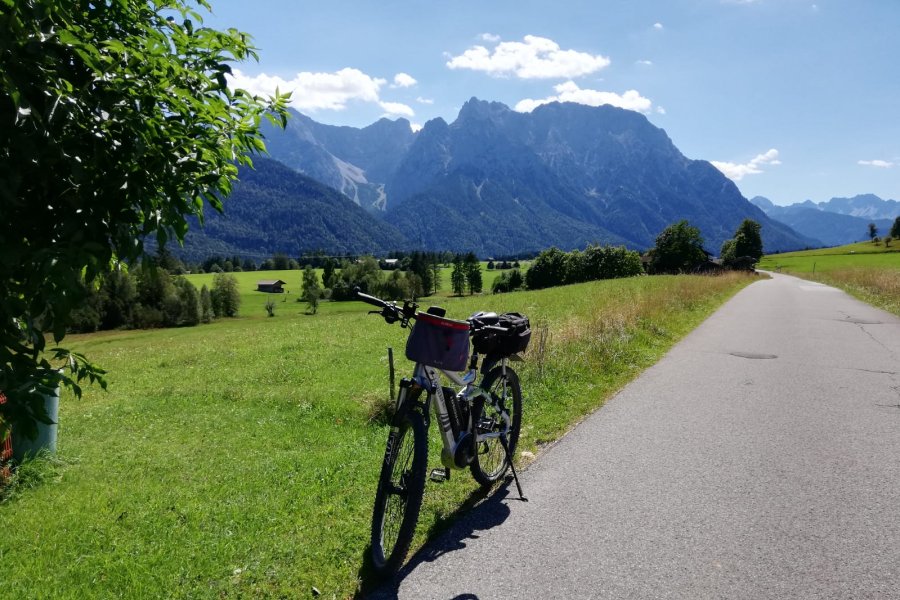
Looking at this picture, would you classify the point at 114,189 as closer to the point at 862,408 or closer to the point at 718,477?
the point at 718,477

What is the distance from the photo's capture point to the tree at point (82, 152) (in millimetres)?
2258

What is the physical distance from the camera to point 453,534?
14.5 feet

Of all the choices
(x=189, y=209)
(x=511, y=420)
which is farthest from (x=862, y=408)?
(x=189, y=209)

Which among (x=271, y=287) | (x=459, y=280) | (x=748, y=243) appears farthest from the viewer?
(x=271, y=287)

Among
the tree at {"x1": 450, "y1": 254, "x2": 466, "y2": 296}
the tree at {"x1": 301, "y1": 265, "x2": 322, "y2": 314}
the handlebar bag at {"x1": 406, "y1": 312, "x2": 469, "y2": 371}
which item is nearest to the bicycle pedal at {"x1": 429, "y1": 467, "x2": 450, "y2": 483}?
the handlebar bag at {"x1": 406, "y1": 312, "x2": 469, "y2": 371}

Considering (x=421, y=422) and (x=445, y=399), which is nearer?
(x=421, y=422)

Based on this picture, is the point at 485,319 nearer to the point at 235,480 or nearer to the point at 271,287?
the point at 235,480

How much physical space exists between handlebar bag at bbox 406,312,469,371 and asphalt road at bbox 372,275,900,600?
5.05 feet

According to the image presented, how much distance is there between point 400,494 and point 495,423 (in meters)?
1.81

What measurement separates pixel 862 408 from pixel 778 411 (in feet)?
4.44

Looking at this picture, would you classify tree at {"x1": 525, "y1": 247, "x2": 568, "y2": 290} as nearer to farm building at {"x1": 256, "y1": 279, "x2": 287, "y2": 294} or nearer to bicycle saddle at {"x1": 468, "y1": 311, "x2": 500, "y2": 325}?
farm building at {"x1": 256, "y1": 279, "x2": 287, "y2": 294}

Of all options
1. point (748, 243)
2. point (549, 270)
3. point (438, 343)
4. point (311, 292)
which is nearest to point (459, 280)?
point (549, 270)

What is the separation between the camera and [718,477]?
18.1 ft

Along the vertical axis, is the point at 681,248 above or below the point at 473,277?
above
